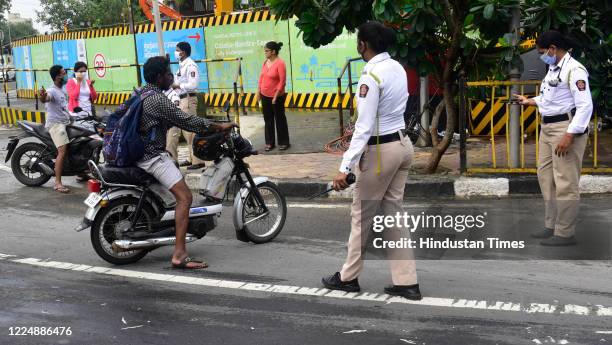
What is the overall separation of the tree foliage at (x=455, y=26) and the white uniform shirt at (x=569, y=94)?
165 cm

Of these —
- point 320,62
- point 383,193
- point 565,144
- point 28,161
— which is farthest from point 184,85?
point 320,62

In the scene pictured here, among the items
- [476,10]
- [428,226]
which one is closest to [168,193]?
[428,226]

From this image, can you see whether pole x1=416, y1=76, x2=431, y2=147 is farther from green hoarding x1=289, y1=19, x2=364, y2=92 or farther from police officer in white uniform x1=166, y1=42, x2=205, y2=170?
green hoarding x1=289, y1=19, x2=364, y2=92

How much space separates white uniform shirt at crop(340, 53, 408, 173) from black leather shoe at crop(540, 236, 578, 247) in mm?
2356

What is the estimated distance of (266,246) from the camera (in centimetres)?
684

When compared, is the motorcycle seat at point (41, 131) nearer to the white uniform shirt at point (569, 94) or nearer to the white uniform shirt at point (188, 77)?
the white uniform shirt at point (188, 77)

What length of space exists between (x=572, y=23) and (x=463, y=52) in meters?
1.43

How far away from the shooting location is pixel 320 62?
16969mm

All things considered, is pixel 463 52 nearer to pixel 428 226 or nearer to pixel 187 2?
pixel 428 226

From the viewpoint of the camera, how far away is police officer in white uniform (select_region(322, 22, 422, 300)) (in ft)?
16.1

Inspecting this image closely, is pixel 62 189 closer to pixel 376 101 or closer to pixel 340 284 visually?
pixel 340 284

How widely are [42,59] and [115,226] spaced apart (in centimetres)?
2271

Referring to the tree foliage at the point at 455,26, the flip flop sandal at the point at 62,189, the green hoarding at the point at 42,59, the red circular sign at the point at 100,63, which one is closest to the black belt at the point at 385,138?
the tree foliage at the point at 455,26

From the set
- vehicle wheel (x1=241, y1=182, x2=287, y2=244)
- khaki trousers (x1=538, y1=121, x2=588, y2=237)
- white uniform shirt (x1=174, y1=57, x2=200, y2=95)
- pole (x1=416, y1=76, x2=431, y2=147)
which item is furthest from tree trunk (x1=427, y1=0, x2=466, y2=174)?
white uniform shirt (x1=174, y1=57, x2=200, y2=95)
